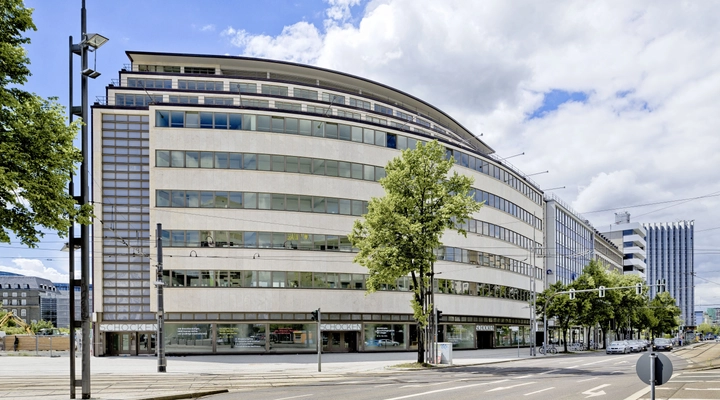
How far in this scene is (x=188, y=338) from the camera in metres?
42.9

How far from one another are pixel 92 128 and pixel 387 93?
93.6ft

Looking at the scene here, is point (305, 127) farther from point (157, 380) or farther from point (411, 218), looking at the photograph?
point (157, 380)

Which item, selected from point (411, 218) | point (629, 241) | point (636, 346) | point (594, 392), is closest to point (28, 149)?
point (594, 392)

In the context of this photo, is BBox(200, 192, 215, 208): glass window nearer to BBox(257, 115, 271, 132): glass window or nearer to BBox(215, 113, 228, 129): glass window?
BBox(215, 113, 228, 129): glass window

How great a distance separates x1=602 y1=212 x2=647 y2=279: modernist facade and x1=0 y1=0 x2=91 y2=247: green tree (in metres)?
144

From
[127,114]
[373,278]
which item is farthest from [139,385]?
[127,114]

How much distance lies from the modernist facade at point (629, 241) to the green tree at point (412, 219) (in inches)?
4760

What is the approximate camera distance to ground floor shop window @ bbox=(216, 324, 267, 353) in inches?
1714

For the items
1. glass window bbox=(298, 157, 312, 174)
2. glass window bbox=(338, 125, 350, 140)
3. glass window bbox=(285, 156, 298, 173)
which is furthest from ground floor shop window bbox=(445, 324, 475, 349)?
glass window bbox=(285, 156, 298, 173)

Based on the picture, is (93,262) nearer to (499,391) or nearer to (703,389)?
(499,391)

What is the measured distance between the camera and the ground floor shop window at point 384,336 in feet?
159

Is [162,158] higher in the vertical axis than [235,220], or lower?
higher

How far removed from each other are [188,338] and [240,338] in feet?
12.0

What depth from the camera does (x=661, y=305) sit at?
111625 mm
